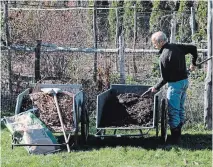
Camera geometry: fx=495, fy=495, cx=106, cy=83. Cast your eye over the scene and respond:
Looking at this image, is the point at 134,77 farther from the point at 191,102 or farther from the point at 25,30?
the point at 25,30

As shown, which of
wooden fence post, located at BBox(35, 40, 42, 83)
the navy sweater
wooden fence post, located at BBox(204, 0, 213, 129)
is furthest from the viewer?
wooden fence post, located at BBox(35, 40, 42, 83)

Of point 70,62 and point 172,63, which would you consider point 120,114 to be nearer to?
point 172,63

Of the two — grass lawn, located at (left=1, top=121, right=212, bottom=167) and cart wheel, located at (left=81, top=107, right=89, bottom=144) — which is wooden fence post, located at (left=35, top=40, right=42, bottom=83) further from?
cart wheel, located at (left=81, top=107, right=89, bottom=144)

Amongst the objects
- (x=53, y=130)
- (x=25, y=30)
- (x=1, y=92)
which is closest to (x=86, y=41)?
(x=25, y=30)

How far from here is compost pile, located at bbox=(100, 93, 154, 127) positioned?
301 inches

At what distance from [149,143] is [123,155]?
83 centimetres

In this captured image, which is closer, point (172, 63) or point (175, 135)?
point (172, 63)

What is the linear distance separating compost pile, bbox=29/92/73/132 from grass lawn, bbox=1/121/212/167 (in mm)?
506

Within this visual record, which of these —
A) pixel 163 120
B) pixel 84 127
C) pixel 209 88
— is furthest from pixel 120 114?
pixel 209 88

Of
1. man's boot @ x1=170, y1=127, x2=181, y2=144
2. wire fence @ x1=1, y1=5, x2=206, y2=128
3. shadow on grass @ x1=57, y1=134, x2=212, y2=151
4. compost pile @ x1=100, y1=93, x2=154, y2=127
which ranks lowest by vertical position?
shadow on grass @ x1=57, y1=134, x2=212, y2=151

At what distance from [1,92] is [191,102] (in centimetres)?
403

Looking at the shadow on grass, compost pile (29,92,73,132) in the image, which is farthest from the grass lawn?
compost pile (29,92,73,132)

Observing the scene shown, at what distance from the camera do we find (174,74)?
738 centimetres

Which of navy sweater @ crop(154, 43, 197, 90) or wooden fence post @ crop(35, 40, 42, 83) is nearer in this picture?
navy sweater @ crop(154, 43, 197, 90)
